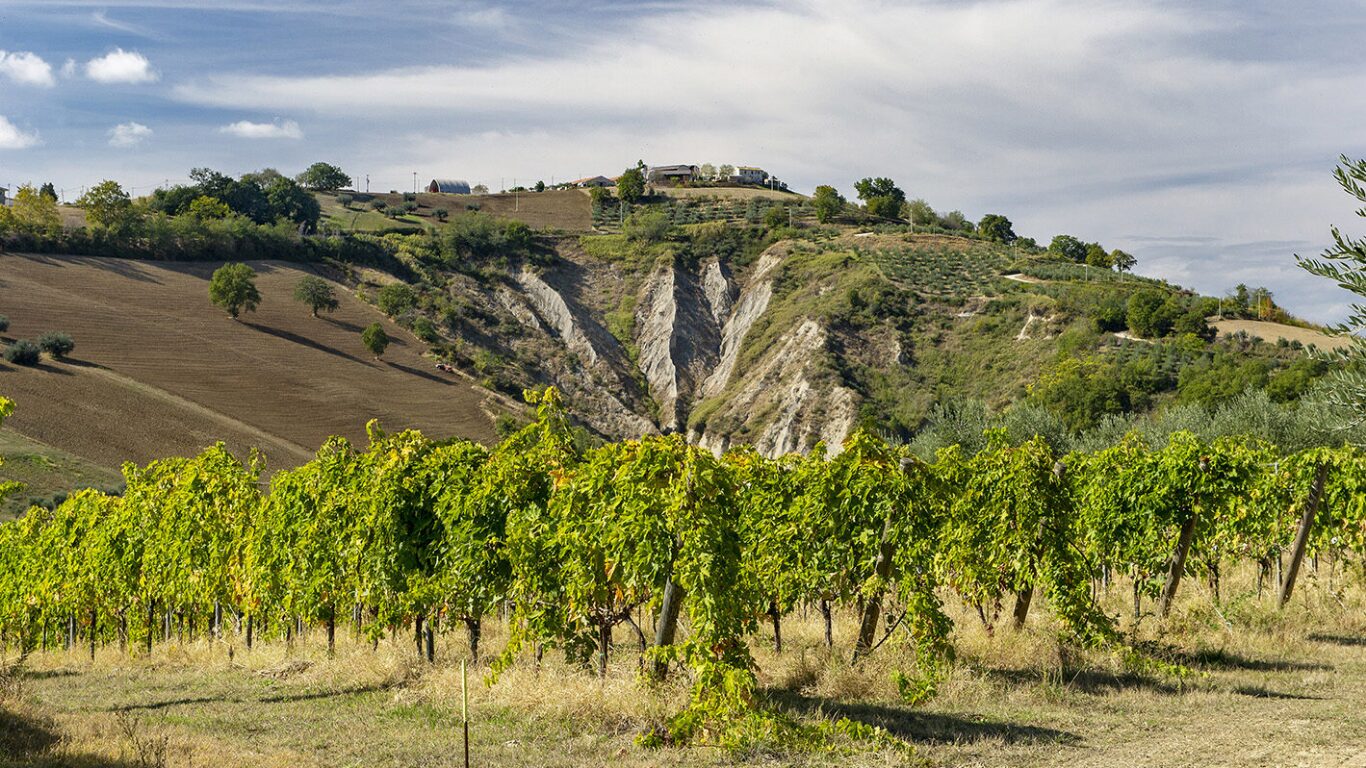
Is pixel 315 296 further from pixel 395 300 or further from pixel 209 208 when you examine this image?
pixel 209 208

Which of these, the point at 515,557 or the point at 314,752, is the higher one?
the point at 515,557

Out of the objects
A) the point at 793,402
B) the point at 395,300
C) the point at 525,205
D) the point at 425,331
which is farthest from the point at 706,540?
the point at 525,205

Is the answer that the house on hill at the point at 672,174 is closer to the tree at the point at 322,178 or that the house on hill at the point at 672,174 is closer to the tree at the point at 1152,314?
the tree at the point at 322,178

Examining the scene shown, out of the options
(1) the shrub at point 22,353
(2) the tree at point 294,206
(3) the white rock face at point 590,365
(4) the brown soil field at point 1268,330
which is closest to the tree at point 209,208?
(2) the tree at point 294,206

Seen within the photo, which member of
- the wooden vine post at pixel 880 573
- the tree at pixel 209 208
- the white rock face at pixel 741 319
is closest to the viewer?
the wooden vine post at pixel 880 573

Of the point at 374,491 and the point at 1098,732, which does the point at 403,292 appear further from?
the point at 1098,732

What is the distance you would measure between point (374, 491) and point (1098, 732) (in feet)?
35.7

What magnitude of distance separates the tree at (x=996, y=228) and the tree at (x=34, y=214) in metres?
93.3

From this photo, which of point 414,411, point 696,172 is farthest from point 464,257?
point 696,172

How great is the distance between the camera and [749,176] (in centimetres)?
14588

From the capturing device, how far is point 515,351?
85.4m

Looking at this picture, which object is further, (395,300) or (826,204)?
(826,204)

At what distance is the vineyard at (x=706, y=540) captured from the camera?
1191 centimetres

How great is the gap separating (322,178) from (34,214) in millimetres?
61891
